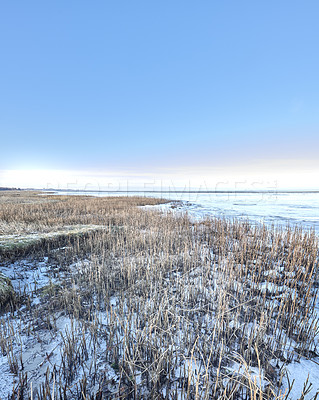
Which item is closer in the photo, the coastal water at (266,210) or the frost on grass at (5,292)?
the frost on grass at (5,292)

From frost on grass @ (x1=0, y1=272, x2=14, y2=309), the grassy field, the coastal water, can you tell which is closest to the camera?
the grassy field

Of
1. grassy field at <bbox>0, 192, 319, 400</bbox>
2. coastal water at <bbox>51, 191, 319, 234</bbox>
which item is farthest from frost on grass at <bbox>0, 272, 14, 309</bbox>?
coastal water at <bbox>51, 191, 319, 234</bbox>

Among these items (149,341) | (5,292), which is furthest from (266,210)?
(5,292)

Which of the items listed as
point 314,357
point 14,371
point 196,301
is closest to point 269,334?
point 314,357

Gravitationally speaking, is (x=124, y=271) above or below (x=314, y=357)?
above

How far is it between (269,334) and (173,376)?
160cm

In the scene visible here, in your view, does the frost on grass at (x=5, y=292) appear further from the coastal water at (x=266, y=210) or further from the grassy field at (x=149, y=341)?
the coastal water at (x=266, y=210)

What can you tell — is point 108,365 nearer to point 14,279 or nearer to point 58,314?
point 58,314

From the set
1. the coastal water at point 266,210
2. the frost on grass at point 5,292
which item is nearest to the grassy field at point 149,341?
the frost on grass at point 5,292

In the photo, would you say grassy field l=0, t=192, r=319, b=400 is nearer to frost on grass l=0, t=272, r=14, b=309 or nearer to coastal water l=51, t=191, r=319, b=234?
frost on grass l=0, t=272, r=14, b=309

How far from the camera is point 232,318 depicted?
2.89 meters

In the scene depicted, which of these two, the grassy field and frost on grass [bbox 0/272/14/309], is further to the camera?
frost on grass [bbox 0/272/14/309]

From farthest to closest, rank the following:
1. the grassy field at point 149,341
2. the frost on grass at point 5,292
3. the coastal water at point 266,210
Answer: the coastal water at point 266,210, the frost on grass at point 5,292, the grassy field at point 149,341

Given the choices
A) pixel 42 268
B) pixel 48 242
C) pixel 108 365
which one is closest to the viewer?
pixel 108 365
